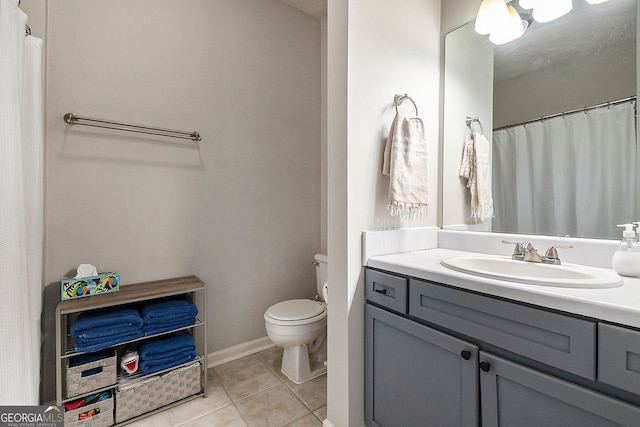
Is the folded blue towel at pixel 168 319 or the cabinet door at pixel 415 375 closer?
the cabinet door at pixel 415 375

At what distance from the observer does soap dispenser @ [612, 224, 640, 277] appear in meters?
0.98

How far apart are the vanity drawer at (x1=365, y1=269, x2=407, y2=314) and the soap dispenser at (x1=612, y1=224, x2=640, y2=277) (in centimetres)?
71

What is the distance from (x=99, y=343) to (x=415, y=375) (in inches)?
→ 58.0

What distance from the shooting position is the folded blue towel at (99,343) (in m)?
1.41

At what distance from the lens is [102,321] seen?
1.45 metres

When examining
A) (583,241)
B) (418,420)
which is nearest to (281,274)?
(418,420)

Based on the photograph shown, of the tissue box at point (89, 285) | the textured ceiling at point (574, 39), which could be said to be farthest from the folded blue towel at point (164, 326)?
the textured ceiling at point (574, 39)

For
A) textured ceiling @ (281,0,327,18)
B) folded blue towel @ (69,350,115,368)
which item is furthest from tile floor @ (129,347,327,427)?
textured ceiling @ (281,0,327,18)

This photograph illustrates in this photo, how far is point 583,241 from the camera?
Answer: 1185 mm

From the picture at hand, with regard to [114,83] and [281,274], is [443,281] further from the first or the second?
[114,83]

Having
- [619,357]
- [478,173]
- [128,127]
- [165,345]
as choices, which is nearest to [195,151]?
[128,127]

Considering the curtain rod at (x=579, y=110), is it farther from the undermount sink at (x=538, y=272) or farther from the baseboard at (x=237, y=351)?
the baseboard at (x=237, y=351)

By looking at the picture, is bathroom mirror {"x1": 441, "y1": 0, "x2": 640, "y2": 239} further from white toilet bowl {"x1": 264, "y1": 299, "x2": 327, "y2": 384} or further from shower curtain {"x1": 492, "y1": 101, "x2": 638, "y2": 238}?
white toilet bowl {"x1": 264, "y1": 299, "x2": 327, "y2": 384}

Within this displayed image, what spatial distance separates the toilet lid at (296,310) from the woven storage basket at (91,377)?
85 centimetres
